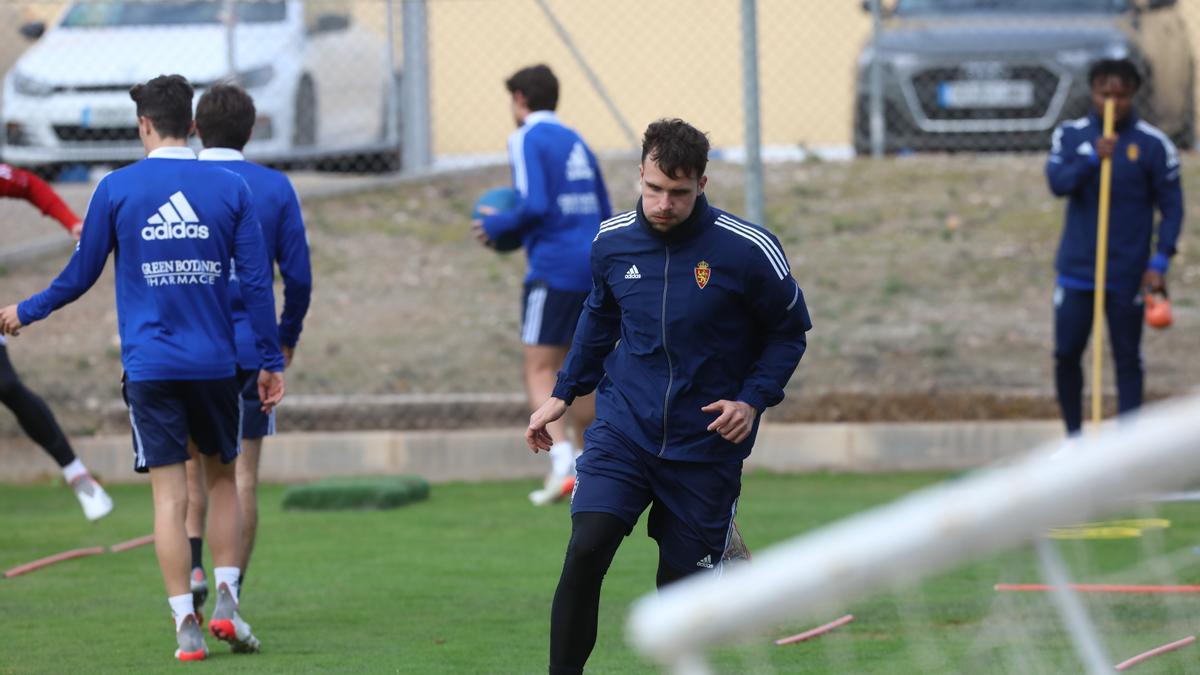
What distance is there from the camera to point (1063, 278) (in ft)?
31.9

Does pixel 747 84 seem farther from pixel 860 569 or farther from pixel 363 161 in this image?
pixel 860 569

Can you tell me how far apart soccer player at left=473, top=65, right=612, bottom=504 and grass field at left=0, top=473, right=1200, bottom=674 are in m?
0.87

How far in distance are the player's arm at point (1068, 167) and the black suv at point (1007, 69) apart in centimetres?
397

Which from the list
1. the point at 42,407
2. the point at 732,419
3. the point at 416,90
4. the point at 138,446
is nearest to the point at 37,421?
the point at 42,407

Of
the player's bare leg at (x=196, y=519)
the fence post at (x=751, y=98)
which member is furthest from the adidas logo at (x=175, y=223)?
the fence post at (x=751, y=98)

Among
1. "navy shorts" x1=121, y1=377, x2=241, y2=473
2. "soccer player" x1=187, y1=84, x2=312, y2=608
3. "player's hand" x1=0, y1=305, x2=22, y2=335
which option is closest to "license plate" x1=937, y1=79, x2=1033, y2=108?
"soccer player" x1=187, y1=84, x2=312, y2=608

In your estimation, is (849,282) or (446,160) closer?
(849,282)

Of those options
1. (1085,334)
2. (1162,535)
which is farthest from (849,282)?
(1162,535)

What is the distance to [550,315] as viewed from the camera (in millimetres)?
9398

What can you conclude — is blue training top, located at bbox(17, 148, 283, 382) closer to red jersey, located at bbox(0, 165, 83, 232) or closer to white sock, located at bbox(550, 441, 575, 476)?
red jersey, located at bbox(0, 165, 83, 232)

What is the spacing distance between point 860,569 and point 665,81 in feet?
42.0

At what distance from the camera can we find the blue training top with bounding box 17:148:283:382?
Result: 5867 millimetres

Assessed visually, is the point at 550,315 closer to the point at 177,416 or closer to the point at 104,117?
the point at 177,416

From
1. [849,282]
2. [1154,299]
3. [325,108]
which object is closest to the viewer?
[1154,299]
